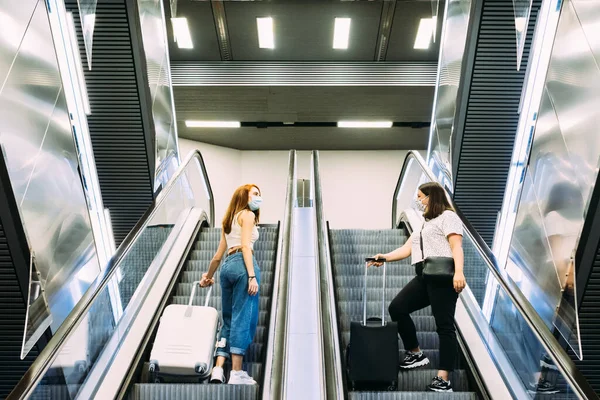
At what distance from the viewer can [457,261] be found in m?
3.69

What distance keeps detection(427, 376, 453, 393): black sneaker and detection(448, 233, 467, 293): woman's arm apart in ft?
1.78

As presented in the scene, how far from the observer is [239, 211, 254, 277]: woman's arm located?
12.5 feet

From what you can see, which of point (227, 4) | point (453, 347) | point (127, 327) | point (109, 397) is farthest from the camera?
point (227, 4)

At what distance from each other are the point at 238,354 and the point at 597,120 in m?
3.15

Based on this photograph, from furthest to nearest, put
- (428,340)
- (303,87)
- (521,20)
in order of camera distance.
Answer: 1. (303,87)
2. (521,20)
3. (428,340)

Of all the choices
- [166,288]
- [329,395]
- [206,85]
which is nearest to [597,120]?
[329,395]

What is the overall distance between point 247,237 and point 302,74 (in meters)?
8.15

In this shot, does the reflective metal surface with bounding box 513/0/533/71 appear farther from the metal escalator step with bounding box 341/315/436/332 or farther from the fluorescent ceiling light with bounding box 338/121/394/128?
the fluorescent ceiling light with bounding box 338/121/394/128

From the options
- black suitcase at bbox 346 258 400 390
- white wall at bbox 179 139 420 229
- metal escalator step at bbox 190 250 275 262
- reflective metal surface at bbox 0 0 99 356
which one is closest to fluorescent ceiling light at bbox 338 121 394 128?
white wall at bbox 179 139 420 229

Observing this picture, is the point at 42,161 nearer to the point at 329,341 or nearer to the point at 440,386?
the point at 329,341

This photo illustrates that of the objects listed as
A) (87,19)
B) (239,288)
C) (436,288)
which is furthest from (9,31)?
(436,288)

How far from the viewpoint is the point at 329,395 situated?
8.60ft

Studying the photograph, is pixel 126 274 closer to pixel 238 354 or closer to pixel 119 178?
pixel 238 354

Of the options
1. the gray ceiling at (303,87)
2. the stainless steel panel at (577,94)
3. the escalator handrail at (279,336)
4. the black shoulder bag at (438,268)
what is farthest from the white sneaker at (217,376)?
the gray ceiling at (303,87)
